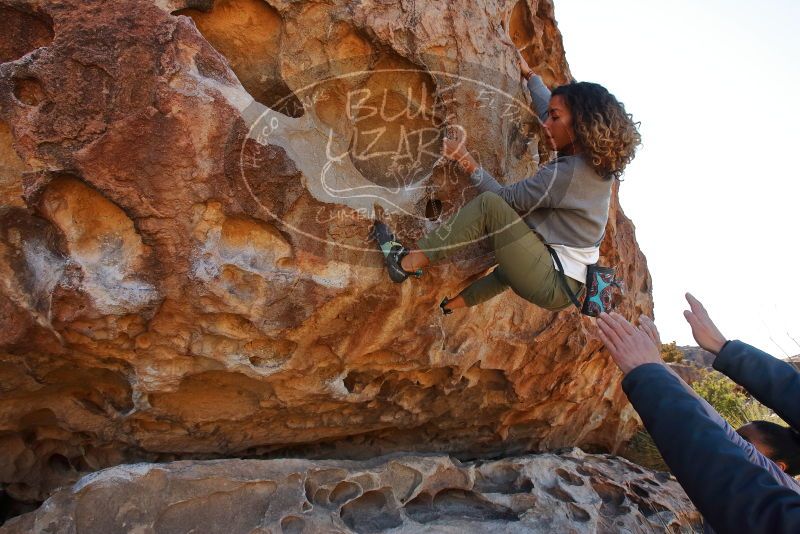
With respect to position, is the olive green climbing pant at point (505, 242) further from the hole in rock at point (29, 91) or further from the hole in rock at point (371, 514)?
the hole in rock at point (29, 91)

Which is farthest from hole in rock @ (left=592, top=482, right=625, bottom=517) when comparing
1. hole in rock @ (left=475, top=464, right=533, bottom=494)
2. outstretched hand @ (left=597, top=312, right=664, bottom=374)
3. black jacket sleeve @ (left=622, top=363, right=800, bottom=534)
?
black jacket sleeve @ (left=622, top=363, right=800, bottom=534)

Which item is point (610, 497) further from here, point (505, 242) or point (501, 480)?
point (505, 242)

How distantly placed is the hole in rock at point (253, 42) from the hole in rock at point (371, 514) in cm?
223

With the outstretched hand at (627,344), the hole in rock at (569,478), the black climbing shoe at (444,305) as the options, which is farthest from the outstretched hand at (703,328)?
the hole in rock at (569,478)

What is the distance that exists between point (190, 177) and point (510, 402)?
2885 mm

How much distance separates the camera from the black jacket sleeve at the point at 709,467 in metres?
1.34

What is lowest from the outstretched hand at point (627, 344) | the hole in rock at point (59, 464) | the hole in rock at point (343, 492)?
the hole in rock at point (59, 464)

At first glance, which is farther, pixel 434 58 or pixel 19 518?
pixel 434 58

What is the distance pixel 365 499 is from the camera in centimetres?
338

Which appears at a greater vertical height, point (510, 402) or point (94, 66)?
point (94, 66)

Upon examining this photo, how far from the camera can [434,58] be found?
10.9 ft

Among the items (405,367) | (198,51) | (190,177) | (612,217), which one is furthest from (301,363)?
(612,217)

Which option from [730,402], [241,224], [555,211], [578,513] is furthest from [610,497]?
[730,402]

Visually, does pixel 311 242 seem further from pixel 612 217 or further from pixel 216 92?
pixel 612 217
